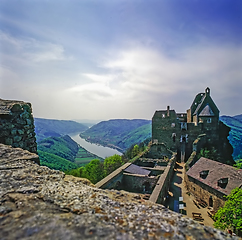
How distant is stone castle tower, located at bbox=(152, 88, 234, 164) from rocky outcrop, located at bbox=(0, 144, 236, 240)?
77.7 ft

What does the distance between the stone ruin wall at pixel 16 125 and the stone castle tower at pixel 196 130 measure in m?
21.3

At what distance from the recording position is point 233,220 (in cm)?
867

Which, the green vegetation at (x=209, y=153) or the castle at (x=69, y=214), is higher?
the castle at (x=69, y=214)

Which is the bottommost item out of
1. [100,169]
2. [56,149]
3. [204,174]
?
[56,149]

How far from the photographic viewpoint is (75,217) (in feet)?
4.98

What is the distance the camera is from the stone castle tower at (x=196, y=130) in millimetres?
25125

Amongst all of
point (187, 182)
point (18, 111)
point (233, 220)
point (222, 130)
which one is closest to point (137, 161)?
point (187, 182)

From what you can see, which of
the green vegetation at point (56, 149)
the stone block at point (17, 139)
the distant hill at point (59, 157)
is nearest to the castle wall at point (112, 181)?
the stone block at point (17, 139)

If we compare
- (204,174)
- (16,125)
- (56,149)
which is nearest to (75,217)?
(16,125)

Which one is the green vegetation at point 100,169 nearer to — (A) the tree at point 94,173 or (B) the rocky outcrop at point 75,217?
(A) the tree at point 94,173

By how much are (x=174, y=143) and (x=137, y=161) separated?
920 cm

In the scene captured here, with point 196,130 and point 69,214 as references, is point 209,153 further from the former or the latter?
point 69,214

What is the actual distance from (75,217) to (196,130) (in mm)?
26725

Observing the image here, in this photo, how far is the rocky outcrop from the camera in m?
1.33
